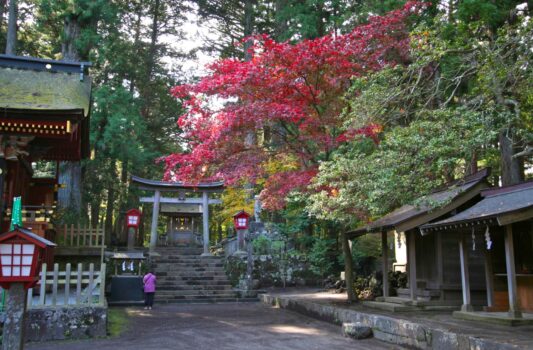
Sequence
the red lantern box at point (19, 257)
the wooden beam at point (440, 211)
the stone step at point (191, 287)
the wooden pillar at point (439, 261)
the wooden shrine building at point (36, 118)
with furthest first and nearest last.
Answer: the stone step at point (191, 287) → the wooden pillar at point (439, 261) → the wooden beam at point (440, 211) → the wooden shrine building at point (36, 118) → the red lantern box at point (19, 257)

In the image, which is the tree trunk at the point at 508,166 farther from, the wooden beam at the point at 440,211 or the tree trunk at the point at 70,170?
the tree trunk at the point at 70,170

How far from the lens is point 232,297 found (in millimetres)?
17062

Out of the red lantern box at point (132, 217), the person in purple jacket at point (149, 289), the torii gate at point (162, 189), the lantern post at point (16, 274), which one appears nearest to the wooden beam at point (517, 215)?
the lantern post at point (16, 274)

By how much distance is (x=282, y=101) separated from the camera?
12062 millimetres

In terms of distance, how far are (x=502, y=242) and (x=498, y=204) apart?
188cm

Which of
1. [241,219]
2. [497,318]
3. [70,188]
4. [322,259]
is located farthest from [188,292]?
[497,318]

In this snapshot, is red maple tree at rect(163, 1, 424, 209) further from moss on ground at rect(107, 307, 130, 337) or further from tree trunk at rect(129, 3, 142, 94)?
tree trunk at rect(129, 3, 142, 94)

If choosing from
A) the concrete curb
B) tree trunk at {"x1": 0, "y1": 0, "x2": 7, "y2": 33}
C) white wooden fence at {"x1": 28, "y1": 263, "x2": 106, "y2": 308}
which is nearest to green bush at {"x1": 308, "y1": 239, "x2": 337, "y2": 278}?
the concrete curb

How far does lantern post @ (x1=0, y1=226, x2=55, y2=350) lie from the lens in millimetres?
4910

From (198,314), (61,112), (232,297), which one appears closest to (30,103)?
(61,112)

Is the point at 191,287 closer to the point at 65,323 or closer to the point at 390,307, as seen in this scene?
the point at 65,323

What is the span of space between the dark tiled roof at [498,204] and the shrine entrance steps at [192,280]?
9395mm

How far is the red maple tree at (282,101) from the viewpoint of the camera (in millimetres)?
11688

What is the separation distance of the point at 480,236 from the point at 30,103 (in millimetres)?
11046
